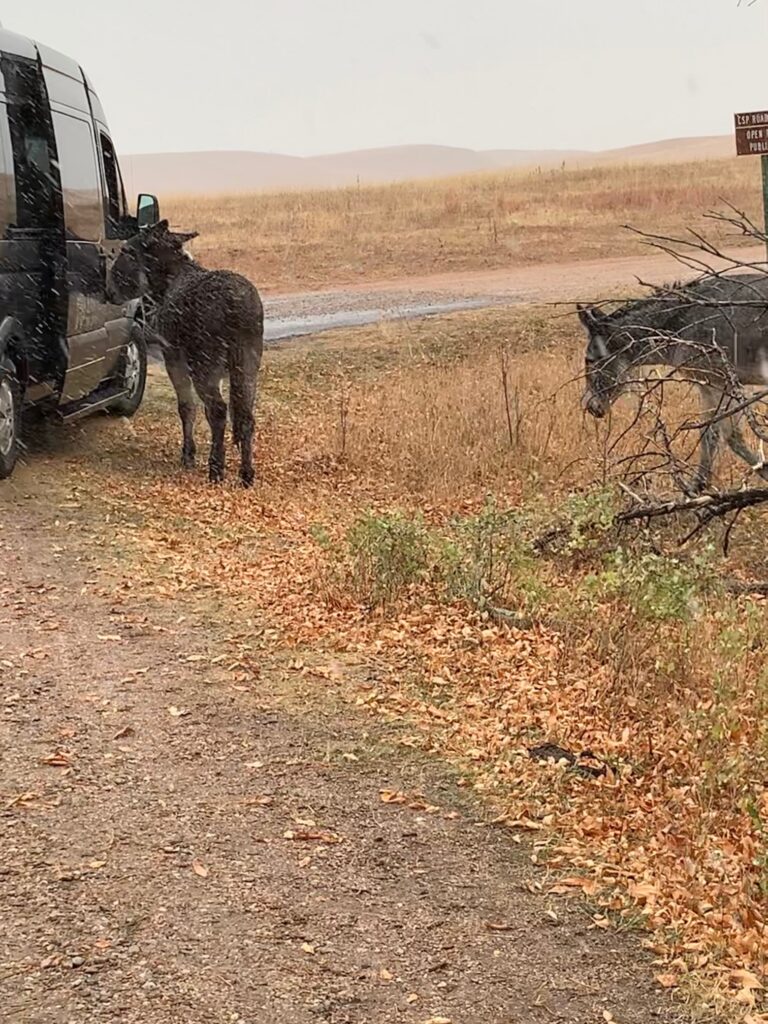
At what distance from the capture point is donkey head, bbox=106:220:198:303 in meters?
10.6

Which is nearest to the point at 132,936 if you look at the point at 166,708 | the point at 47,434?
the point at 166,708

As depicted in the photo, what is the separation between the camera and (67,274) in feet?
31.8

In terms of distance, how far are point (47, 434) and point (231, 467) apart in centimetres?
185

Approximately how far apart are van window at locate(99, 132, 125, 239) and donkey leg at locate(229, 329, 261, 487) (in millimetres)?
2039

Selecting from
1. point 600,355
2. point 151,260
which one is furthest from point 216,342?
point 600,355

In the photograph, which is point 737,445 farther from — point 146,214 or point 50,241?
point 146,214

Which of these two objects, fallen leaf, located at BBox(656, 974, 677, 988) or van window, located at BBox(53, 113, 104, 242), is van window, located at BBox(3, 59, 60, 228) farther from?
fallen leaf, located at BBox(656, 974, 677, 988)

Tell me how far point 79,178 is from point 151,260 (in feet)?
2.85

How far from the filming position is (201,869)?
13.4ft

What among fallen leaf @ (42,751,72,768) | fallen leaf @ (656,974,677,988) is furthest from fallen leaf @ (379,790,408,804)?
fallen leaf @ (656,974,677,988)

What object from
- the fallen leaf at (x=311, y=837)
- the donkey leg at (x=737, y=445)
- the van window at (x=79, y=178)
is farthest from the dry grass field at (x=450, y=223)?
the fallen leaf at (x=311, y=837)

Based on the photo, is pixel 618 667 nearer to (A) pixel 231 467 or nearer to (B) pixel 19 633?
(B) pixel 19 633

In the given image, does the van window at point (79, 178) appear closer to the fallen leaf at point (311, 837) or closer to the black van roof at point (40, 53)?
the black van roof at point (40, 53)

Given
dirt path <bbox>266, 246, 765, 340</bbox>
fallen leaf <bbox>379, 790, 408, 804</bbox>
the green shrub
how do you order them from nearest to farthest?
fallen leaf <bbox>379, 790, 408, 804</bbox>, the green shrub, dirt path <bbox>266, 246, 765, 340</bbox>
